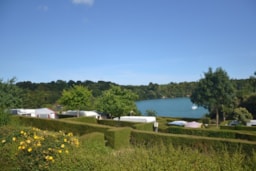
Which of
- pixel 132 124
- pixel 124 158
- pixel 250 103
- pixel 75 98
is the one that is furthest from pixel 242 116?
pixel 124 158

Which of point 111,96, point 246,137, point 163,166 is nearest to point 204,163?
point 163,166

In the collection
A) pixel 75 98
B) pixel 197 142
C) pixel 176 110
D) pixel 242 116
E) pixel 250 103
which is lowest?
pixel 176 110

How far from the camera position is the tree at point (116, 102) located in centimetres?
2372

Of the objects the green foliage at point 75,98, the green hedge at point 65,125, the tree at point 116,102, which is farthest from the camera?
the green foliage at point 75,98

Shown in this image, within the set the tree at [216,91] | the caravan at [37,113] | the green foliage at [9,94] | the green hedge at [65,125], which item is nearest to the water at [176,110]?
the tree at [216,91]

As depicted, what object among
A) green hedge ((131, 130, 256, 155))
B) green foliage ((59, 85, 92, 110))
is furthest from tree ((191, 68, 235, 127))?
green hedge ((131, 130, 256, 155))

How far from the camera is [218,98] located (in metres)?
33.1

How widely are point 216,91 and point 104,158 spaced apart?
103ft

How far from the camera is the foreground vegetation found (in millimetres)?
3543

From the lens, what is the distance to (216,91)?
32750mm

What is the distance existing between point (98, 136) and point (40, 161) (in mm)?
5515

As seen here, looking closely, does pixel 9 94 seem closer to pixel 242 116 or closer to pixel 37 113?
pixel 37 113

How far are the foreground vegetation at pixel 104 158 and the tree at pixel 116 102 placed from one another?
57.1 ft

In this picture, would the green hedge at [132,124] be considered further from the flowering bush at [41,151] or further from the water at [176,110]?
the water at [176,110]
